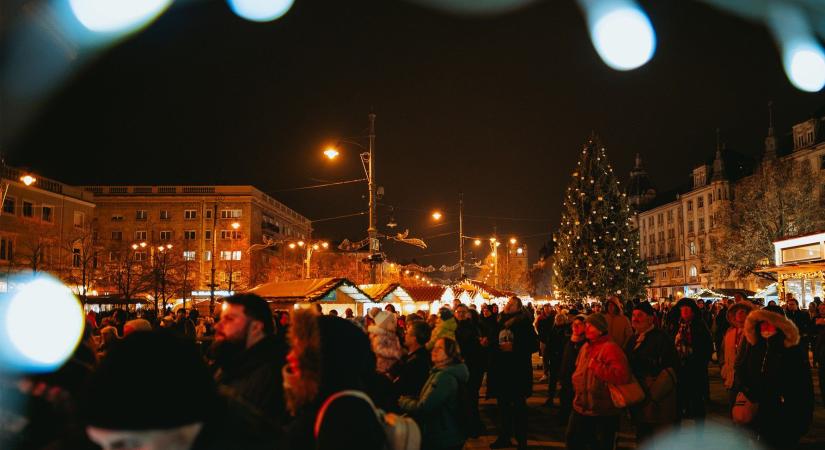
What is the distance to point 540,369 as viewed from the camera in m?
22.8

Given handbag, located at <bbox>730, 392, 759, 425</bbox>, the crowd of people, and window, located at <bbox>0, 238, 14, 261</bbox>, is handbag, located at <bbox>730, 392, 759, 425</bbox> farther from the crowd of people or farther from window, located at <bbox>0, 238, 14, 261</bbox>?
window, located at <bbox>0, 238, 14, 261</bbox>

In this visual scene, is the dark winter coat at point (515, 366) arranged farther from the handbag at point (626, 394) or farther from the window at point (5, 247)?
the window at point (5, 247)

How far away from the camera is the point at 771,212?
48.5 m

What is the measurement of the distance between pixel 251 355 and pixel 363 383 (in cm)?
96

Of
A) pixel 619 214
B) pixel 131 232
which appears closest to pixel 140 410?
pixel 619 214

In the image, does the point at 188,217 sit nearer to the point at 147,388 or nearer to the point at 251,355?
the point at 251,355

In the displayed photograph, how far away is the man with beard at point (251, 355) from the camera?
143 inches

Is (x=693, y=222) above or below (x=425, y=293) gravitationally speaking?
above

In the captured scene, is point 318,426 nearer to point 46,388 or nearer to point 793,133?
point 46,388

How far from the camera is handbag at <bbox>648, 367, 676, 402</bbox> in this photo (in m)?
7.79

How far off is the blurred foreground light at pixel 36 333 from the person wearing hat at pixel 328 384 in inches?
43.1

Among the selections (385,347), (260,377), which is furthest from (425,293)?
(260,377)

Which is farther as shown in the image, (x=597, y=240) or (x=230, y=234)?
(x=230, y=234)

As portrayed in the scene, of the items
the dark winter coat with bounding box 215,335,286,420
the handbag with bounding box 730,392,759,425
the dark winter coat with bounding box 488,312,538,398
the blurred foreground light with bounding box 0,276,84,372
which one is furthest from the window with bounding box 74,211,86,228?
the dark winter coat with bounding box 215,335,286,420
